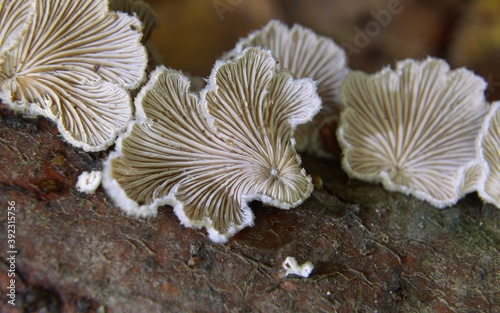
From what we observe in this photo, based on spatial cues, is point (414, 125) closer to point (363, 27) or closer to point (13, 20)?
point (363, 27)

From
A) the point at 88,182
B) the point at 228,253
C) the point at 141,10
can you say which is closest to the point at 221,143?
the point at 228,253

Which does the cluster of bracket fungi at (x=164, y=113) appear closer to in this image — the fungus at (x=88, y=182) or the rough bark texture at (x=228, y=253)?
the fungus at (x=88, y=182)

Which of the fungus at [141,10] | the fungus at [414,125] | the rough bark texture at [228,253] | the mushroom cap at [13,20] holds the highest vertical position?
the fungus at [414,125]

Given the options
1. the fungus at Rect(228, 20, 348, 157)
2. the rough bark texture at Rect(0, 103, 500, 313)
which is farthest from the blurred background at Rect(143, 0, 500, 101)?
the rough bark texture at Rect(0, 103, 500, 313)

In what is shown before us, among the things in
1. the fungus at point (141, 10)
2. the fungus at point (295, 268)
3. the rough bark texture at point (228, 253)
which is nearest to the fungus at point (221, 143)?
the rough bark texture at point (228, 253)

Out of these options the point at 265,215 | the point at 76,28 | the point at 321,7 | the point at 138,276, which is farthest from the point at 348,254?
the point at 321,7

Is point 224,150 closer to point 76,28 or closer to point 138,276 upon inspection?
point 138,276

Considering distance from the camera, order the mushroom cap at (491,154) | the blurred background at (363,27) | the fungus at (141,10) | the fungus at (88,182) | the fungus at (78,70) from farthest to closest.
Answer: the blurred background at (363,27) → the fungus at (141,10) → the mushroom cap at (491,154) → the fungus at (78,70) → the fungus at (88,182)
